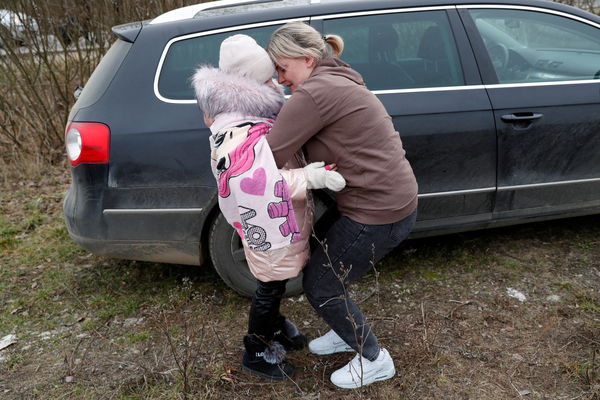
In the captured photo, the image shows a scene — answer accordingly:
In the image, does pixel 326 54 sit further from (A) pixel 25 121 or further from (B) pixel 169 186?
(A) pixel 25 121

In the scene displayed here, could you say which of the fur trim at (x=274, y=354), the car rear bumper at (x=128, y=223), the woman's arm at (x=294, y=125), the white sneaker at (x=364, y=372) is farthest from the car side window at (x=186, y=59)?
the white sneaker at (x=364, y=372)

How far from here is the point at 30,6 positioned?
6.09 metres

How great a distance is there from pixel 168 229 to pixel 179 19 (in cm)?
117

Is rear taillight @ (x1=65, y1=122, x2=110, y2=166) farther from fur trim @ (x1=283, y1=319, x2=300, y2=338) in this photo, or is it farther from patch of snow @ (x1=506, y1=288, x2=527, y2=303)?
patch of snow @ (x1=506, y1=288, x2=527, y2=303)

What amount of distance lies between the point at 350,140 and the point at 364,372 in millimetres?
1083

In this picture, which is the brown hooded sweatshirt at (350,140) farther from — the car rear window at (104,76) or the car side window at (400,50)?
the car rear window at (104,76)

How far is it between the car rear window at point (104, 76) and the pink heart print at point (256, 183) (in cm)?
140

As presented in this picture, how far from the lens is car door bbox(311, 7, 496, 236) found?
3.29 meters

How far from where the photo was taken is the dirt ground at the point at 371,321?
9.04 ft

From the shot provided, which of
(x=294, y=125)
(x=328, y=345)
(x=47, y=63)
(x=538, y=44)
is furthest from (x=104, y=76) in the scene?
(x=47, y=63)

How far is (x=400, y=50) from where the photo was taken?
11.2 feet

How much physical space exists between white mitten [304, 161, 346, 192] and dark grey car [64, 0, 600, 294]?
703 mm

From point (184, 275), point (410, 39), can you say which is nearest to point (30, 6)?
point (184, 275)

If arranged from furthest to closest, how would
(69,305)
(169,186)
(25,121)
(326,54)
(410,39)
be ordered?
(25,121) → (69,305) → (410,39) → (169,186) → (326,54)
